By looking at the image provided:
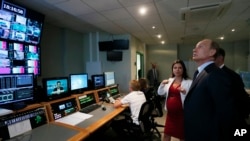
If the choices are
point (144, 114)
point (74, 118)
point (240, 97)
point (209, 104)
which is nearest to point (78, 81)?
point (74, 118)

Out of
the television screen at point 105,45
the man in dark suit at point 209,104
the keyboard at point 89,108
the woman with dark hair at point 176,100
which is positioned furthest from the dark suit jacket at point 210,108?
the television screen at point 105,45

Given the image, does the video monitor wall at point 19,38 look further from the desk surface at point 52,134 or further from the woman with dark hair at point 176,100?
the woman with dark hair at point 176,100

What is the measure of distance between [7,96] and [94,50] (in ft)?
14.1

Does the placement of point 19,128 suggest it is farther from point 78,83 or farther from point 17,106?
point 78,83

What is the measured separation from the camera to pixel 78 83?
8.38 feet

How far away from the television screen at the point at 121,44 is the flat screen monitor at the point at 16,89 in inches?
145

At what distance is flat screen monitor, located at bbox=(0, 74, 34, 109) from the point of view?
5.01ft

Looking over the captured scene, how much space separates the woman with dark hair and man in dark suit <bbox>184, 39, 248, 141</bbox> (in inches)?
27.7

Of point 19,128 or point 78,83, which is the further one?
point 78,83

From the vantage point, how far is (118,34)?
5363mm

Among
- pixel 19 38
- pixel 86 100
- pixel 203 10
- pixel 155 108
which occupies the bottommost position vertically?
pixel 155 108

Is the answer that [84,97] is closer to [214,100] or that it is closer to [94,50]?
[214,100]

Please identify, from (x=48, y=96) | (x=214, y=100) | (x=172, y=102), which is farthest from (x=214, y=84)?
(x=48, y=96)

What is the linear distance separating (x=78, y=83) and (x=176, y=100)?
1.53 m
